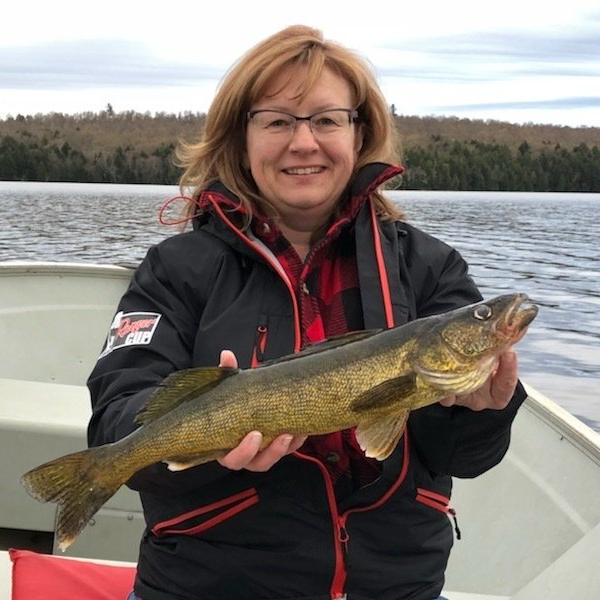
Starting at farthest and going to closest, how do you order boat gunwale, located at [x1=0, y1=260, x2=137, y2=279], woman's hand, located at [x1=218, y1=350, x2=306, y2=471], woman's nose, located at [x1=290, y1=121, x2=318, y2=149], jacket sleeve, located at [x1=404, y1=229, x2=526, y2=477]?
boat gunwale, located at [x1=0, y1=260, x2=137, y2=279] → woman's nose, located at [x1=290, y1=121, x2=318, y2=149] → jacket sleeve, located at [x1=404, y1=229, x2=526, y2=477] → woman's hand, located at [x1=218, y1=350, x2=306, y2=471]

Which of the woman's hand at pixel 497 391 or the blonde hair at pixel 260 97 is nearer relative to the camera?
the woman's hand at pixel 497 391

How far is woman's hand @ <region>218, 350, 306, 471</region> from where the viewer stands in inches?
102

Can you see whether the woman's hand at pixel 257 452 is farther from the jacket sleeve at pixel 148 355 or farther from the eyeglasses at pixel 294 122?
the eyeglasses at pixel 294 122

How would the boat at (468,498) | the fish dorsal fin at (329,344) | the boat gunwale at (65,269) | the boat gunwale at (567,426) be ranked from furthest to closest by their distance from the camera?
the boat gunwale at (65,269) < the boat gunwale at (567,426) < the boat at (468,498) < the fish dorsal fin at (329,344)

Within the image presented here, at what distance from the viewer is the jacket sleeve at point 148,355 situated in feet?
9.29

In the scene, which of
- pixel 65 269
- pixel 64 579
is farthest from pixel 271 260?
pixel 65 269

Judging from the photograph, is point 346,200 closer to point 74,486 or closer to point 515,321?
point 515,321

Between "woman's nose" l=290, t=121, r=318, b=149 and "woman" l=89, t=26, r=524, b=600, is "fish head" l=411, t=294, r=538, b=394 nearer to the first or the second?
"woman" l=89, t=26, r=524, b=600

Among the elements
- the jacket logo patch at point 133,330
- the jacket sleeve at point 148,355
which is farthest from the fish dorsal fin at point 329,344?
the jacket logo patch at point 133,330

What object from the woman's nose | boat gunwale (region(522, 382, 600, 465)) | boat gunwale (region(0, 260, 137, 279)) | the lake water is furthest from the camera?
the lake water

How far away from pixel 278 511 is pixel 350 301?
31.0 inches

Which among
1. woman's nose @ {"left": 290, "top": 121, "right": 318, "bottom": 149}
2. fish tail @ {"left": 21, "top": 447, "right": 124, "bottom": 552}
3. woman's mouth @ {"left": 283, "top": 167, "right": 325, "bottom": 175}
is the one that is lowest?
fish tail @ {"left": 21, "top": 447, "right": 124, "bottom": 552}

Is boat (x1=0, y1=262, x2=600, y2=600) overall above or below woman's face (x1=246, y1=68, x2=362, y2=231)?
below

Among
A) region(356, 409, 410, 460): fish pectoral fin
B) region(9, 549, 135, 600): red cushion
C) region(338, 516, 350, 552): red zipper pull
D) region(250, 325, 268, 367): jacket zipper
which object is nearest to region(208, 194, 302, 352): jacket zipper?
region(250, 325, 268, 367): jacket zipper
